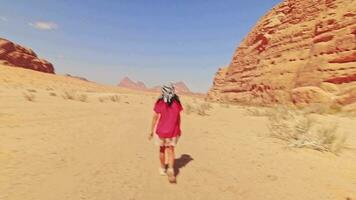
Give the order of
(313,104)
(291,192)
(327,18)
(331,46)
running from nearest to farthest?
(291,192) → (313,104) → (331,46) → (327,18)

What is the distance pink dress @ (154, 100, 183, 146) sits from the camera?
5273 mm

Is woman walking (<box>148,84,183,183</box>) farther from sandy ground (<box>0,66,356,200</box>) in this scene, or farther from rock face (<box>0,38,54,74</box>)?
rock face (<box>0,38,54,74</box>)

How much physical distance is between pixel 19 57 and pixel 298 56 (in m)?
72.4

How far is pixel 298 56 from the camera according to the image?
26.4 metres

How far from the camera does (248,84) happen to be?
33281 mm

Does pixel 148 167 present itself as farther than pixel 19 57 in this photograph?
No

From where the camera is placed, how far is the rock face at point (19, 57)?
7694 centimetres

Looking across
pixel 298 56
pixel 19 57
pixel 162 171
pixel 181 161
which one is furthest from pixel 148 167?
pixel 19 57

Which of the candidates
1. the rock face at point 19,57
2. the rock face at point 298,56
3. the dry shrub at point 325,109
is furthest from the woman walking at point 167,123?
the rock face at point 19,57

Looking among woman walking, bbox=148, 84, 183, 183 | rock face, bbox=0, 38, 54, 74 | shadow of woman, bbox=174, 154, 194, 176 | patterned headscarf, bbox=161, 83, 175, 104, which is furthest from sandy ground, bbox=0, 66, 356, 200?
rock face, bbox=0, 38, 54, 74

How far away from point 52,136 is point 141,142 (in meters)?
2.04

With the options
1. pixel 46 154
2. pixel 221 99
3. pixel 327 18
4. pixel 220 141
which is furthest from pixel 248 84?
pixel 46 154

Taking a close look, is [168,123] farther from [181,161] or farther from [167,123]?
[181,161]

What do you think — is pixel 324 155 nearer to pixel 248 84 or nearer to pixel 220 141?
pixel 220 141
